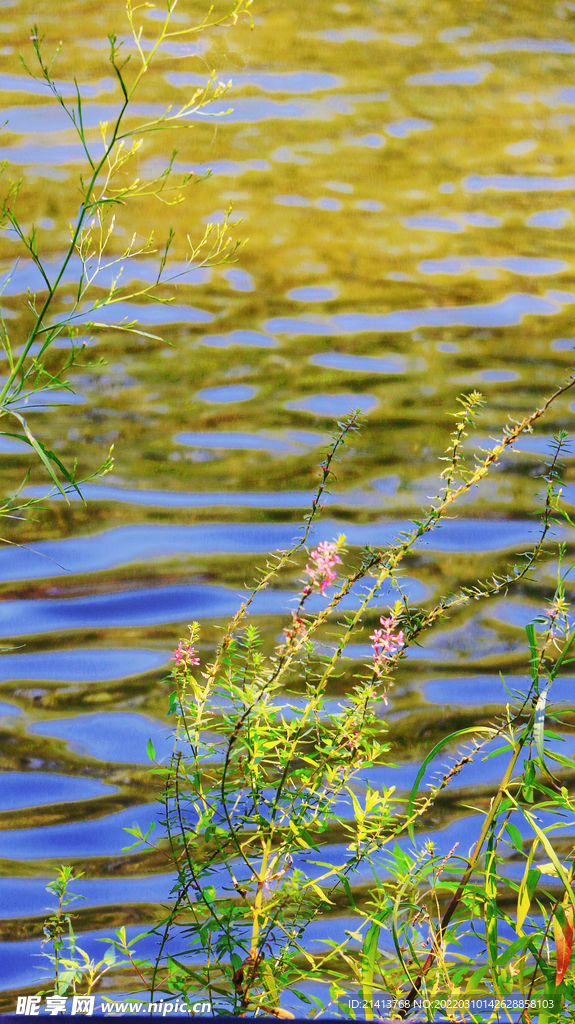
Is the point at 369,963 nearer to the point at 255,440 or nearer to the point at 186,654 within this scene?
the point at 186,654

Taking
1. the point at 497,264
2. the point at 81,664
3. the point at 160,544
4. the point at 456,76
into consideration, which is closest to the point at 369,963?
the point at 81,664

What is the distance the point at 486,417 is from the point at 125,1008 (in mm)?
1209

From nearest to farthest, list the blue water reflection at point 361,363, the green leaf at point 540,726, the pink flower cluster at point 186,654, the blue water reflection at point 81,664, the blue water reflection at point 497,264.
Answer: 1. the green leaf at point 540,726
2. the pink flower cluster at point 186,654
3. the blue water reflection at point 81,664
4. the blue water reflection at point 361,363
5. the blue water reflection at point 497,264

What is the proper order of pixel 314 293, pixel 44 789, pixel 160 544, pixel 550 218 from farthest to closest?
pixel 550 218, pixel 314 293, pixel 160 544, pixel 44 789

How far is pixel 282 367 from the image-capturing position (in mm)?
1624

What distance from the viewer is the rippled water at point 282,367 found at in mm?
1235

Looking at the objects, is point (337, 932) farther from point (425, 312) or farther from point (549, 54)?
point (549, 54)

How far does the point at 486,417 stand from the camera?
1.60 metres

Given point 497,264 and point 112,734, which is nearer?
point 112,734

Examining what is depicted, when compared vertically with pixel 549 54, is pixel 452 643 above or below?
below

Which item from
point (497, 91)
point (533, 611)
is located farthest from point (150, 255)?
point (533, 611)

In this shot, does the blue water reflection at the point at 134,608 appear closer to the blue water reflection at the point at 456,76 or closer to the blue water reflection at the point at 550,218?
the blue water reflection at the point at 550,218

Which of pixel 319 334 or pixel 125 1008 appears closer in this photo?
pixel 125 1008

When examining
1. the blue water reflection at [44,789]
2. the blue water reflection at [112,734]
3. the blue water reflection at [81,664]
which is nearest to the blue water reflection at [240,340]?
the blue water reflection at [81,664]
